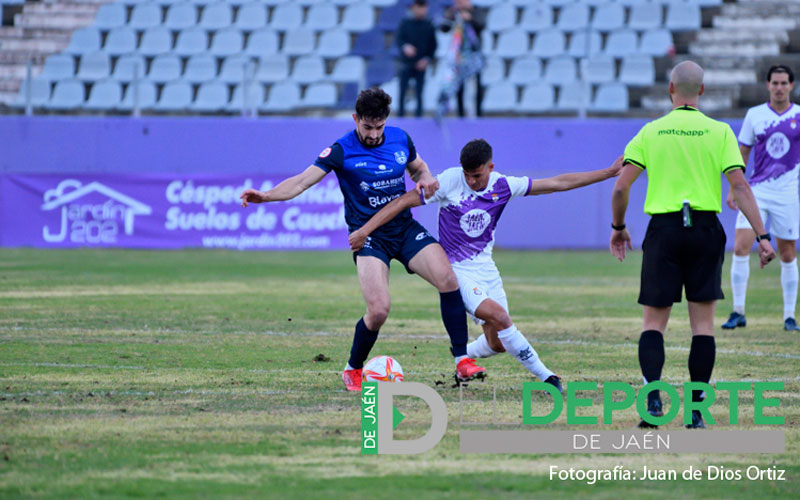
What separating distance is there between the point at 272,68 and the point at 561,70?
596 cm

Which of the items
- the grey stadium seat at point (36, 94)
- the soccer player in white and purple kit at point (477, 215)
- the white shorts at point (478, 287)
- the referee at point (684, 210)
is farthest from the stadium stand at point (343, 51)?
the referee at point (684, 210)

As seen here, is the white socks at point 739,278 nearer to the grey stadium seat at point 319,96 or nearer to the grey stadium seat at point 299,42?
the grey stadium seat at point 319,96

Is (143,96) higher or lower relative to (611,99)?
higher

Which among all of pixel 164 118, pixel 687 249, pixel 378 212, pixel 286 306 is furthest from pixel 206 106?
pixel 687 249

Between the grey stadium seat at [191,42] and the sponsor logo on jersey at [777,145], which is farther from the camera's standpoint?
the grey stadium seat at [191,42]

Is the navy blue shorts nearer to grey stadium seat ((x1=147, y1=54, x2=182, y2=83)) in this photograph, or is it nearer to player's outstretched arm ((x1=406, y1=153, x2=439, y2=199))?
player's outstretched arm ((x1=406, y1=153, x2=439, y2=199))

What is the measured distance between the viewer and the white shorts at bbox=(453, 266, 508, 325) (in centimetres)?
734

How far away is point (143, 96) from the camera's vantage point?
24656 mm

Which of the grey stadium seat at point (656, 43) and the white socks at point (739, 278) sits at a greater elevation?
the grey stadium seat at point (656, 43)

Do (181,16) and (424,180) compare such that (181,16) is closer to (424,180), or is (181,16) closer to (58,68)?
(58,68)

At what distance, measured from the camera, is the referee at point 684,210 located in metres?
5.88

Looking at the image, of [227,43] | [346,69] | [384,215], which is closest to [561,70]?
[346,69]

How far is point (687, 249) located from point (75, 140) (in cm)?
1873

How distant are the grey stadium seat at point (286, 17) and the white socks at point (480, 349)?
19.4 meters
